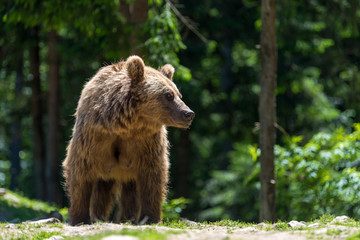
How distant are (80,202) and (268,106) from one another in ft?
13.7

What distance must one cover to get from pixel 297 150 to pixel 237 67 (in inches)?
369

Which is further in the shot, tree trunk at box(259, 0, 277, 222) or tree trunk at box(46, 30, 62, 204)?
tree trunk at box(46, 30, 62, 204)

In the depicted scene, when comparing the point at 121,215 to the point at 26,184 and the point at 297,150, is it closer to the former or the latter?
the point at 297,150

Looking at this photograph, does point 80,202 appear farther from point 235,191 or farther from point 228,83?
point 228,83

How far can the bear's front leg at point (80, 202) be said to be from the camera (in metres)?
7.39

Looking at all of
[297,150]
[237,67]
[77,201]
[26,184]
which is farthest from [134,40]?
[26,184]

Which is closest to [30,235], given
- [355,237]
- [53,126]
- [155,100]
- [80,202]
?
[80,202]

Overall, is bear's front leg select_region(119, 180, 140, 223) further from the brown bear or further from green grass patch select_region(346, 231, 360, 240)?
green grass patch select_region(346, 231, 360, 240)

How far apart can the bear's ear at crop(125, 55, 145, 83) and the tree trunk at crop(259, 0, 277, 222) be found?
3.45 metres

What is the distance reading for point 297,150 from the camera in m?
11.2

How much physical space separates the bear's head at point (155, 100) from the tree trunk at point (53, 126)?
10.3m

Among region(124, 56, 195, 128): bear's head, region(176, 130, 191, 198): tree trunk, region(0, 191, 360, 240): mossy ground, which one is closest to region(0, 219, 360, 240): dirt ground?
region(0, 191, 360, 240): mossy ground

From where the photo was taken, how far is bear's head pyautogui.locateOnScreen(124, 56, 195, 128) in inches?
281

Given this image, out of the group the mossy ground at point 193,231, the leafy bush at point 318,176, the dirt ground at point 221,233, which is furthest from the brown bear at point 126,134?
the leafy bush at point 318,176
